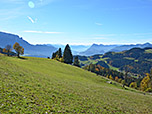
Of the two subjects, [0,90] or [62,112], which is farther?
[0,90]

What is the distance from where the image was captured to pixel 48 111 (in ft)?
36.1

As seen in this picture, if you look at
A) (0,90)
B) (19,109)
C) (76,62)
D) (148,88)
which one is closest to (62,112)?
(19,109)

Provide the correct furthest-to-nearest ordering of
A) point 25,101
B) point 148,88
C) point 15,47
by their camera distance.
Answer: point 148,88 → point 15,47 → point 25,101

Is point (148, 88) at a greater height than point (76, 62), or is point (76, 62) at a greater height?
point (76, 62)

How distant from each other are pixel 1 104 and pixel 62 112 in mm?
6036

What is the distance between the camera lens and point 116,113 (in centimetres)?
1545

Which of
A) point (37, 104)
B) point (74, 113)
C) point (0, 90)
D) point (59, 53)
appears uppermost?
point (59, 53)

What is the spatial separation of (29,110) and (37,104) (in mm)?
1574

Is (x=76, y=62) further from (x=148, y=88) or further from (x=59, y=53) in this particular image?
(x=148, y=88)

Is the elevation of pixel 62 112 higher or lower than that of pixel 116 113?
higher

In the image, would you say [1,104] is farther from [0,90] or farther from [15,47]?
[15,47]

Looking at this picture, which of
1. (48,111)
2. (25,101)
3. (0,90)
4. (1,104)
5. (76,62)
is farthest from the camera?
(76,62)

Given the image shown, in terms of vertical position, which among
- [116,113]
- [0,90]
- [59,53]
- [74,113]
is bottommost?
[116,113]

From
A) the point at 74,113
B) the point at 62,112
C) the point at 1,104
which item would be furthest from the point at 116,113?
the point at 1,104
